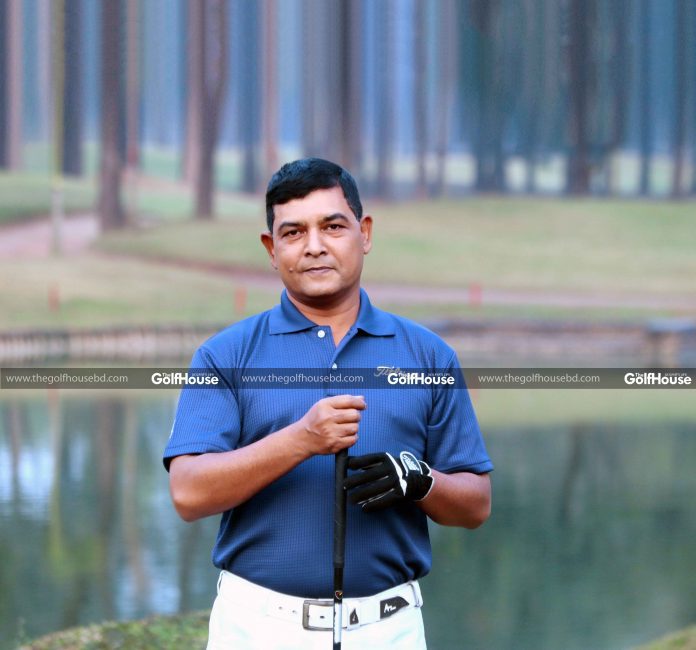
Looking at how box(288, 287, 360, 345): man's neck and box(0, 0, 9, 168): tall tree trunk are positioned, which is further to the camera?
box(0, 0, 9, 168): tall tree trunk

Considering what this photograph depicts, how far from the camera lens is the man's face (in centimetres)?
195

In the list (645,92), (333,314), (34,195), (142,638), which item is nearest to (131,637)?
(142,638)

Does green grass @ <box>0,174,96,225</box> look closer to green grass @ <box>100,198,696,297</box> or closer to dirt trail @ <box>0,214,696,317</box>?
dirt trail @ <box>0,214,696,317</box>

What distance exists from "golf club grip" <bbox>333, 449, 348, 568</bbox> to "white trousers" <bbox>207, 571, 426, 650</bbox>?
0.28 ft

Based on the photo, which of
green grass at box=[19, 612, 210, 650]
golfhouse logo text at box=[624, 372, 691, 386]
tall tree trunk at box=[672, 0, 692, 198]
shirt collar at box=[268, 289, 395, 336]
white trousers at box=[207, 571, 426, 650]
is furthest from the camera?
tall tree trunk at box=[672, 0, 692, 198]

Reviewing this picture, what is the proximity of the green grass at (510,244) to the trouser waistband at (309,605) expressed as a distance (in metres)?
5.95

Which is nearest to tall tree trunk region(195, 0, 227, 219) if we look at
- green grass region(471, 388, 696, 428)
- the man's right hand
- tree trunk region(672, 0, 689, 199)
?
green grass region(471, 388, 696, 428)

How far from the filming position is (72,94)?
815 centimetres

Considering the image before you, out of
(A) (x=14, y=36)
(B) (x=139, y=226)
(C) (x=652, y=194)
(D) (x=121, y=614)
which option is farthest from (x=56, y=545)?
(C) (x=652, y=194)

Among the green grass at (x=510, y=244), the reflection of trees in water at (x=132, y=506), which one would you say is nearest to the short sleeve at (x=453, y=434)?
the reflection of trees in water at (x=132, y=506)

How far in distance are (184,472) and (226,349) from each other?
0.19 meters

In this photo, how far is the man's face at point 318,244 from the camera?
1948mm

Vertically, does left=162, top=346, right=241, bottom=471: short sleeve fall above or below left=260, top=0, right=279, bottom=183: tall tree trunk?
below

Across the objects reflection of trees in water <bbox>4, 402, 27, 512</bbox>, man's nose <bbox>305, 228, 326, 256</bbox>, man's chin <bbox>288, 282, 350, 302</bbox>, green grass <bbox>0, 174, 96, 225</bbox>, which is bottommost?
reflection of trees in water <bbox>4, 402, 27, 512</bbox>
